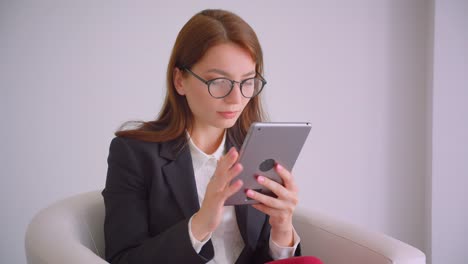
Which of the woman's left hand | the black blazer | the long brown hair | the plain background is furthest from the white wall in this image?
the woman's left hand

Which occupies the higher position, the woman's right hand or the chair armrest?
the woman's right hand

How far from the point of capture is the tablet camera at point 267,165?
117 cm

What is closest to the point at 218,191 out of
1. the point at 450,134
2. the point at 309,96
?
the point at 309,96

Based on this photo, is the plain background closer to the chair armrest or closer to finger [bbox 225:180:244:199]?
the chair armrest

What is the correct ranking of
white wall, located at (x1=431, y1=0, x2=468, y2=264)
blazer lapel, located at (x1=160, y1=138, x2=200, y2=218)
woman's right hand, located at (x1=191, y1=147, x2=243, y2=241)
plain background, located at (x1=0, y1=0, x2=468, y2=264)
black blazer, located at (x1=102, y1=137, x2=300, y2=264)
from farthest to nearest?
white wall, located at (x1=431, y1=0, x2=468, y2=264), plain background, located at (x1=0, y1=0, x2=468, y2=264), blazer lapel, located at (x1=160, y1=138, x2=200, y2=218), black blazer, located at (x1=102, y1=137, x2=300, y2=264), woman's right hand, located at (x1=191, y1=147, x2=243, y2=241)

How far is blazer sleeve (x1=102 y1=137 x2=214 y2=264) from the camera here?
1.21 m

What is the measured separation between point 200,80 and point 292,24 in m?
1.70

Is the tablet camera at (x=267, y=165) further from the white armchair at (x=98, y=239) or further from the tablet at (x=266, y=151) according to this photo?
the white armchair at (x=98, y=239)

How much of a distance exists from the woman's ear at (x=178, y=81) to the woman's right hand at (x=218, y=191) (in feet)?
1.36

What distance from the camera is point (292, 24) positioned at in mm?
2871

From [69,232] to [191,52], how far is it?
67 centimetres

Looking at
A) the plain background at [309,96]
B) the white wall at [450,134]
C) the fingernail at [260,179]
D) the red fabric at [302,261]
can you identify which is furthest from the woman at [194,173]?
the white wall at [450,134]

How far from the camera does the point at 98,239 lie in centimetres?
156

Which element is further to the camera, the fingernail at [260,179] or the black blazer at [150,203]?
the black blazer at [150,203]
